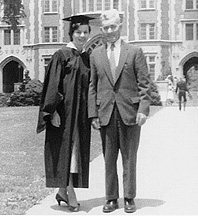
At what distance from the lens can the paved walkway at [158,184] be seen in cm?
591

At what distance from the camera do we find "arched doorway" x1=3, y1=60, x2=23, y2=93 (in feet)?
153

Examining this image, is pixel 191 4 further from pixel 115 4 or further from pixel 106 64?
pixel 106 64

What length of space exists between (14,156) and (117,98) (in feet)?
17.5

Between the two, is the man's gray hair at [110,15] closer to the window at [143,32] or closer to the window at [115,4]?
the window at [143,32]

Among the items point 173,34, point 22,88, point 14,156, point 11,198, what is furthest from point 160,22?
point 11,198

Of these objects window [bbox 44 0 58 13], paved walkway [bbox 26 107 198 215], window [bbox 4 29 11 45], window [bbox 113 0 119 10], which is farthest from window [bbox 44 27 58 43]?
paved walkway [bbox 26 107 198 215]

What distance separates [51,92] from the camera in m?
5.82

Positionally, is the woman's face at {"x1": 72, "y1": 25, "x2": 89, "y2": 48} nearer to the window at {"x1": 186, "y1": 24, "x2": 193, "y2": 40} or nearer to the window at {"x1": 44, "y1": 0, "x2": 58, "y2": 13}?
the window at {"x1": 186, "y1": 24, "x2": 193, "y2": 40}

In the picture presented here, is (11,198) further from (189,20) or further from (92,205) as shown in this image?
(189,20)

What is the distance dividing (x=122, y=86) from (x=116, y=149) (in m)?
0.63

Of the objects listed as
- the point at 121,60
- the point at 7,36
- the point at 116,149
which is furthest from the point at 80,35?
the point at 7,36

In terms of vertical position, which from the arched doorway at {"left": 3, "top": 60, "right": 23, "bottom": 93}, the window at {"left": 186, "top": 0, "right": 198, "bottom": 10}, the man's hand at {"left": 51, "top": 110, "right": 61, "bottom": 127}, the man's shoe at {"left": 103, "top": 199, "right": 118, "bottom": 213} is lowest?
the man's shoe at {"left": 103, "top": 199, "right": 118, "bottom": 213}

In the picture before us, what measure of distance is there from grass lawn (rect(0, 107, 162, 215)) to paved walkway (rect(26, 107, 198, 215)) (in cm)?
24

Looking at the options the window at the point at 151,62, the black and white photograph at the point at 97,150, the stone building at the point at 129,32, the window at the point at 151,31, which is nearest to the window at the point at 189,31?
the stone building at the point at 129,32
